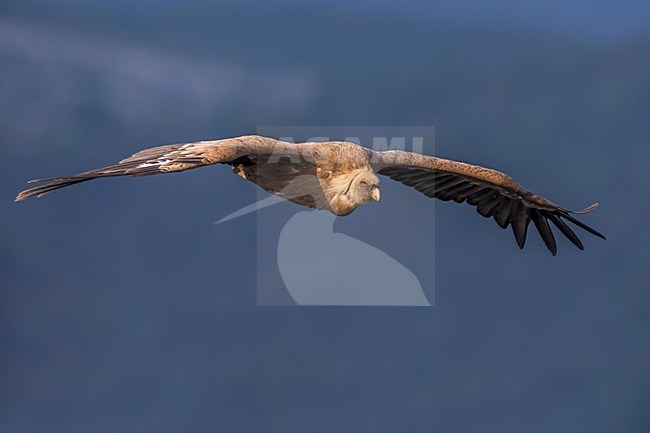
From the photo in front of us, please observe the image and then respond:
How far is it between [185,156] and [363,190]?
Result: 2.49 m

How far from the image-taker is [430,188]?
16484 millimetres

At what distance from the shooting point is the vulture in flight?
1176 centimetres

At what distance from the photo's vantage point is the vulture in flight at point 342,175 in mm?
11758

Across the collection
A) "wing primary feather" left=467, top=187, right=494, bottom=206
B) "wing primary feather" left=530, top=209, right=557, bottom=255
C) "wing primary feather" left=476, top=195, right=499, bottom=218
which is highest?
"wing primary feather" left=467, top=187, right=494, bottom=206

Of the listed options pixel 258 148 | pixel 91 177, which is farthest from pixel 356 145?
pixel 91 177

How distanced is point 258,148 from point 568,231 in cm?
627

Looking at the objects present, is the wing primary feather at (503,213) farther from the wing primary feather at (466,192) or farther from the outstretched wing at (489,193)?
the wing primary feather at (466,192)

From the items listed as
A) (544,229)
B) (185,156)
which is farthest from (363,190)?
(544,229)

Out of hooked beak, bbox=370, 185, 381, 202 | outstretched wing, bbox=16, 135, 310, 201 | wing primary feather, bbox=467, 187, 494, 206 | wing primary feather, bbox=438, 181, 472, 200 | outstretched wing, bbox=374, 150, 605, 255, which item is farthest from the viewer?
wing primary feather, bbox=467, 187, 494, 206

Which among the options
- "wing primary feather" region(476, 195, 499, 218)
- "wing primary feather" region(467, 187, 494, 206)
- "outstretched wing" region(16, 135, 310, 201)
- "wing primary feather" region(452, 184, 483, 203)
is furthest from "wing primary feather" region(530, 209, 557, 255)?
"outstretched wing" region(16, 135, 310, 201)

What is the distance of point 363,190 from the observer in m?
13.2

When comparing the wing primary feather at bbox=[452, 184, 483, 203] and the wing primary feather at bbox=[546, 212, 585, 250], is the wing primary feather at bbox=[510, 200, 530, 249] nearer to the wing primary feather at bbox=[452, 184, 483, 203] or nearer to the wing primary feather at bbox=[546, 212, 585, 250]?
the wing primary feather at bbox=[546, 212, 585, 250]

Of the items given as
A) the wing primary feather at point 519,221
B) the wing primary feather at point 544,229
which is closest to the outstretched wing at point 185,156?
the wing primary feather at point 519,221

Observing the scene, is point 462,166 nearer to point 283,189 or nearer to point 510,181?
point 510,181
